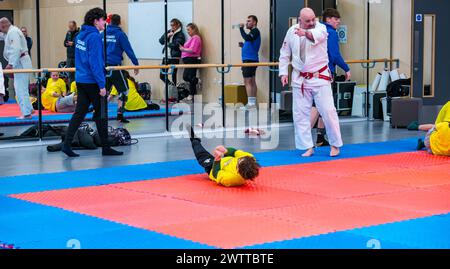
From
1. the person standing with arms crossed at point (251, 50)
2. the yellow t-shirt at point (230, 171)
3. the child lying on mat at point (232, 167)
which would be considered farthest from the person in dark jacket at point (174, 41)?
the yellow t-shirt at point (230, 171)

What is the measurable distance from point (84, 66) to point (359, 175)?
3.55m

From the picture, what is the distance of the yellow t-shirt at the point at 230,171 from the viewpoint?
8375 millimetres

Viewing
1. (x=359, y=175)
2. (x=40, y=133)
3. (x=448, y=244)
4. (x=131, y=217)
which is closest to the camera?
(x=448, y=244)

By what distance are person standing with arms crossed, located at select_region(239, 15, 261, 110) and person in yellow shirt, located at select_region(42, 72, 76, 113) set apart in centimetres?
311

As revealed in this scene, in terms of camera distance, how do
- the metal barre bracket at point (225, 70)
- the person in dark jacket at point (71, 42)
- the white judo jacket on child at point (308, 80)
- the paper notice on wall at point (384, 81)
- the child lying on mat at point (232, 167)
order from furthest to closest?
the paper notice on wall at point (384, 81)
the metal barre bracket at point (225, 70)
the person in dark jacket at point (71, 42)
the white judo jacket on child at point (308, 80)
the child lying on mat at point (232, 167)

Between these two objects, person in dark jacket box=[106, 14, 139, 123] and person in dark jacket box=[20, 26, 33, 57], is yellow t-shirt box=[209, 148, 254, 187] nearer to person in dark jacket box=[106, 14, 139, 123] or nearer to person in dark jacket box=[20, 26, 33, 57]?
person in dark jacket box=[20, 26, 33, 57]

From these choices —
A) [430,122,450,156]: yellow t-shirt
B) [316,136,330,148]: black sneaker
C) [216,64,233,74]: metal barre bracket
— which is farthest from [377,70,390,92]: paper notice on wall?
[430,122,450,156]: yellow t-shirt

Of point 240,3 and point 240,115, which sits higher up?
point 240,3

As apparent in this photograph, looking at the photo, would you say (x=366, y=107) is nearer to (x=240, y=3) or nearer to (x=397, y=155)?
(x=240, y=3)

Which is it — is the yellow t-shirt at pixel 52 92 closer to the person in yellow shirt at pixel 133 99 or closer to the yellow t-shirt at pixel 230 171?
the person in yellow shirt at pixel 133 99

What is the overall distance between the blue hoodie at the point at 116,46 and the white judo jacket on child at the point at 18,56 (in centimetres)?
136

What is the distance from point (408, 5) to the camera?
1515cm

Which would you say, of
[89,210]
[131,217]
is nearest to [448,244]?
[131,217]

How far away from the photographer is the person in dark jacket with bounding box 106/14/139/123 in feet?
45.0
